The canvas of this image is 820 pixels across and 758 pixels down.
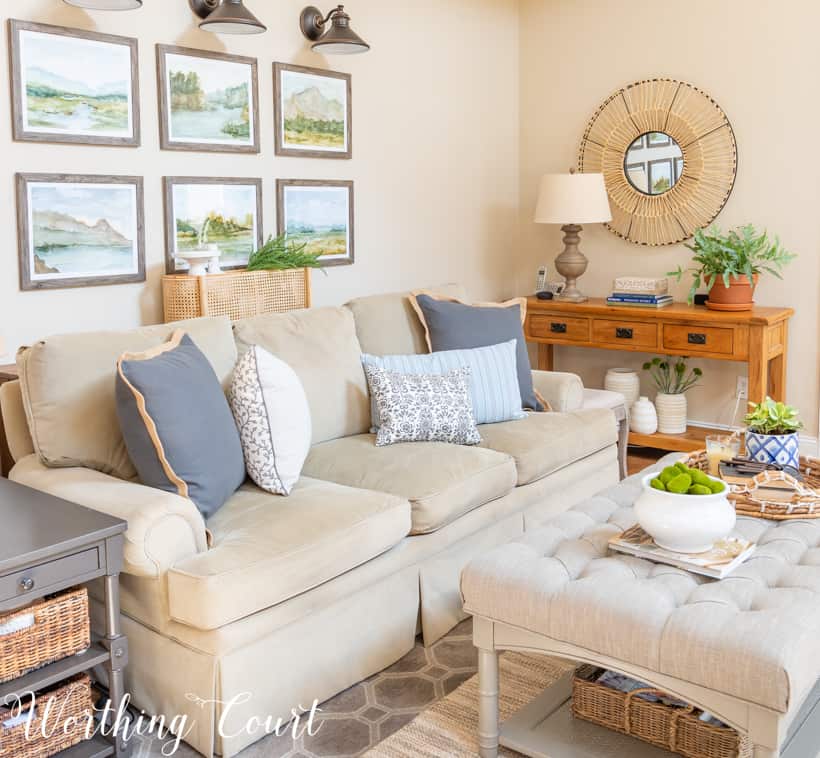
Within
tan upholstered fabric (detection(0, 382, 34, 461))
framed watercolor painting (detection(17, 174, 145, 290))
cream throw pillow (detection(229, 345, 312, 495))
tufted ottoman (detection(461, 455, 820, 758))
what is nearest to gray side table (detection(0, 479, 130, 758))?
tan upholstered fabric (detection(0, 382, 34, 461))

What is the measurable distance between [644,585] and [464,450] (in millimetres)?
1160

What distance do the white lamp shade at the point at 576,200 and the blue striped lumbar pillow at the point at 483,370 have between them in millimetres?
1342

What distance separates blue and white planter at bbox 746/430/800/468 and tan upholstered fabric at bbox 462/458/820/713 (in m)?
0.39

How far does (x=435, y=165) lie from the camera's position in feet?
15.8

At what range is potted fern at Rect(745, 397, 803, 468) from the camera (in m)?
2.72

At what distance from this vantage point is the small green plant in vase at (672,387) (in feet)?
15.7

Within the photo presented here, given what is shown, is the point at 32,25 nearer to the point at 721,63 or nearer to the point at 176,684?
the point at 176,684

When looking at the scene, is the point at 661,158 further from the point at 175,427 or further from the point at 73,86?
the point at 175,427

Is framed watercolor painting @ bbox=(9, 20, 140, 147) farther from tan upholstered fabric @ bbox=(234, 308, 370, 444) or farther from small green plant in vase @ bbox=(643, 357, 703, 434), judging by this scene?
small green plant in vase @ bbox=(643, 357, 703, 434)

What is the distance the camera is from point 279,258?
378 centimetres

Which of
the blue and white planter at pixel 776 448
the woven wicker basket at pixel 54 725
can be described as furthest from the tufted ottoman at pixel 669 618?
the woven wicker basket at pixel 54 725

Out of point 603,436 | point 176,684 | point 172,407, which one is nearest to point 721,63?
point 603,436

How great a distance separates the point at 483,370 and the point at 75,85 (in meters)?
1.77

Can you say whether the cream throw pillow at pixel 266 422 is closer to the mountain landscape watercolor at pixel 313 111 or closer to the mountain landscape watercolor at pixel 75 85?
the mountain landscape watercolor at pixel 75 85
